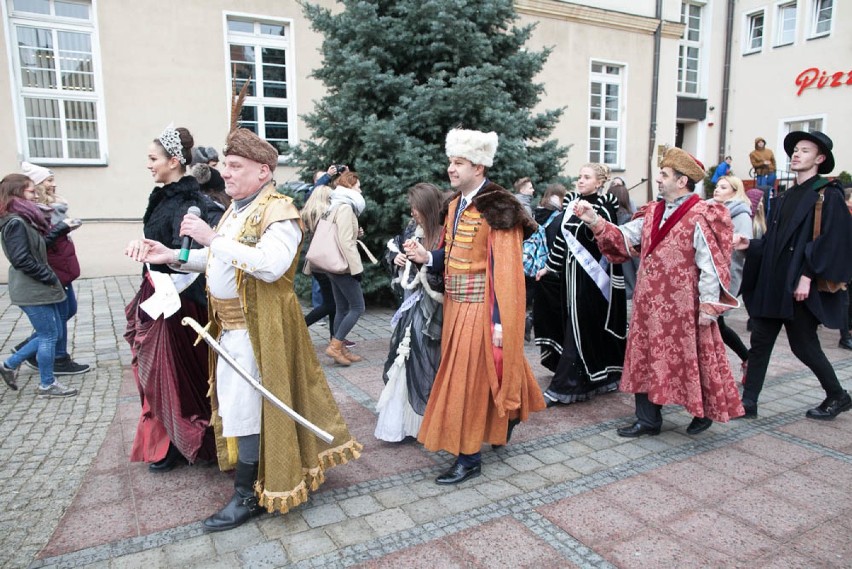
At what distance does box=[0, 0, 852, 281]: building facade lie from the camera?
9852mm

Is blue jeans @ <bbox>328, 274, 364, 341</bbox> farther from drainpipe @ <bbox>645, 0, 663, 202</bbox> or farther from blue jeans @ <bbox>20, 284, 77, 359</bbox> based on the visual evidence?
drainpipe @ <bbox>645, 0, 663, 202</bbox>

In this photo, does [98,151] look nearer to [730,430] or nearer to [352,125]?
[352,125]

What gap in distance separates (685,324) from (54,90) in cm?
1031

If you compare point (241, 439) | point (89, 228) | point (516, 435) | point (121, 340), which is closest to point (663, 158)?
point (516, 435)

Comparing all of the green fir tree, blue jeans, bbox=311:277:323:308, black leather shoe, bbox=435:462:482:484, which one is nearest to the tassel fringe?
black leather shoe, bbox=435:462:482:484

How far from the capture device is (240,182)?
287 cm

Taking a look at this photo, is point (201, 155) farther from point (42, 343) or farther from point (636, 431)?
point (636, 431)

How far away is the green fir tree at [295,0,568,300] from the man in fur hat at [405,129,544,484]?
415cm

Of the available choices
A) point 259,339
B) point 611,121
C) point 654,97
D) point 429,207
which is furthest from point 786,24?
point 259,339

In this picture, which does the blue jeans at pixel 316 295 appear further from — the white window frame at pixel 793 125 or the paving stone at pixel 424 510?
the white window frame at pixel 793 125

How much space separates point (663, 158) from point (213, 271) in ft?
9.18

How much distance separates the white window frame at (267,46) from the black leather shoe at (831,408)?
8.80 meters

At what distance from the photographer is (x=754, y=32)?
21062 millimetres

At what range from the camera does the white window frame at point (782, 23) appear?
19.8 meters
